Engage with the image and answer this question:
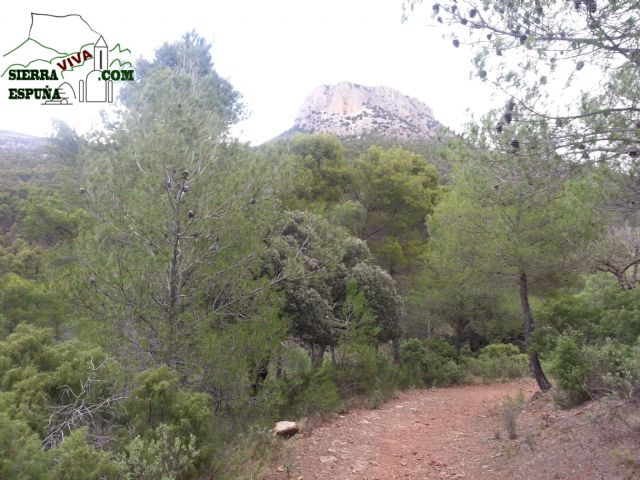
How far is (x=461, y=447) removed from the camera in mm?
6602

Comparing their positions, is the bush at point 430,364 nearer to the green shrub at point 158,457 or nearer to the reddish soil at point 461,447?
the reddish soil at point 461,447

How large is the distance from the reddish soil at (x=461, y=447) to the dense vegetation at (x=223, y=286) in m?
0.50

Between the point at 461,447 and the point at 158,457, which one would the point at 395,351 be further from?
the point at 158,457

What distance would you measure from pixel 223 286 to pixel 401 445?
3510 mm

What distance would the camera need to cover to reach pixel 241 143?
21.7 feet

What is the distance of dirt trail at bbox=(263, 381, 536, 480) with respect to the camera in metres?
5.53

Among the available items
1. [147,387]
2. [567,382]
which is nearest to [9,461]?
[147,387]

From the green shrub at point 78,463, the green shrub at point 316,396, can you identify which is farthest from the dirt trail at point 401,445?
the green shrub at point 78,463

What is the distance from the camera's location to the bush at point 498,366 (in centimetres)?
1305

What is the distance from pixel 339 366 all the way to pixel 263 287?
3.99 metres

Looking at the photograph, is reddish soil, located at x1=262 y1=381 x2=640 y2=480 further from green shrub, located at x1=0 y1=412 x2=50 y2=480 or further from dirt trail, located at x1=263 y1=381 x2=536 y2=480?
green shrub, located at x1=0 y1=412 x2=50 y2=480

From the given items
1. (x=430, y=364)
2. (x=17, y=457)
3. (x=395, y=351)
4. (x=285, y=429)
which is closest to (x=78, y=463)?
(x=17, y=457)

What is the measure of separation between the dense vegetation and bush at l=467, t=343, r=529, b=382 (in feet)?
8.97

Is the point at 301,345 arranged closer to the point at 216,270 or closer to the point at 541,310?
the point at 216,270
